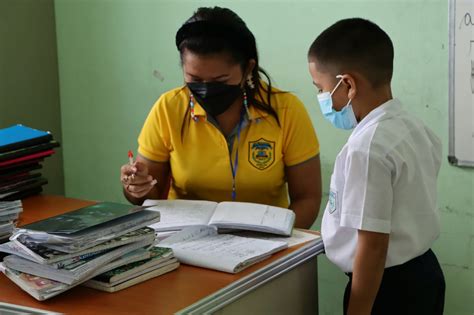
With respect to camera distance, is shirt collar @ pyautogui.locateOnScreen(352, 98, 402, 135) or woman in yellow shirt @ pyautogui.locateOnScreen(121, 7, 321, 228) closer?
shirt collar @ pyautogui.locateOnScreen(352, 98, 402, 135)

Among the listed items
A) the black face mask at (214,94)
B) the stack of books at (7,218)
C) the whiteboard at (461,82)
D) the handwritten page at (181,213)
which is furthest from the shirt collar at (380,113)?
the stack of books at (7,218)

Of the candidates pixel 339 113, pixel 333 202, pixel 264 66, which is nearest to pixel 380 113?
pixel 339 113

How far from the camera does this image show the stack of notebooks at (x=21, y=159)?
2.24m

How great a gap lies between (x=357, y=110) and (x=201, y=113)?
69 centimetres

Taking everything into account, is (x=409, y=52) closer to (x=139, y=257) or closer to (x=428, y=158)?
(x=428, y=158)

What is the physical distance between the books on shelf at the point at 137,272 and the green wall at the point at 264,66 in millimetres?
1265

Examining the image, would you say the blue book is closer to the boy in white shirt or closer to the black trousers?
the boy in white shirt

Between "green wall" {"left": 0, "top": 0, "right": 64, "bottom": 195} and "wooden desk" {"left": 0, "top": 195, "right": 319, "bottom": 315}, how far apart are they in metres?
1.81

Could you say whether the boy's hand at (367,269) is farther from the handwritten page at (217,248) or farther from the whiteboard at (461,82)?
the whiteboard at (461,82)

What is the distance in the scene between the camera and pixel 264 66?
280 centimetres

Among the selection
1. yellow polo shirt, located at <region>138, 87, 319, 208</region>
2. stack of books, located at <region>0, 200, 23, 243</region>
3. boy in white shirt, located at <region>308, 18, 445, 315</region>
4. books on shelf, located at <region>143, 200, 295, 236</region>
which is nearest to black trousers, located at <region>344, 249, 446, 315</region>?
boy in white shirt, located at <region>308, 18, 445, 315</region>

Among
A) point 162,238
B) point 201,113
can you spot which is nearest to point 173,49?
point 201,113

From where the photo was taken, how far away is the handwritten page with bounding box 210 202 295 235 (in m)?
1.75

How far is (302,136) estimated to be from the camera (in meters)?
2.20
